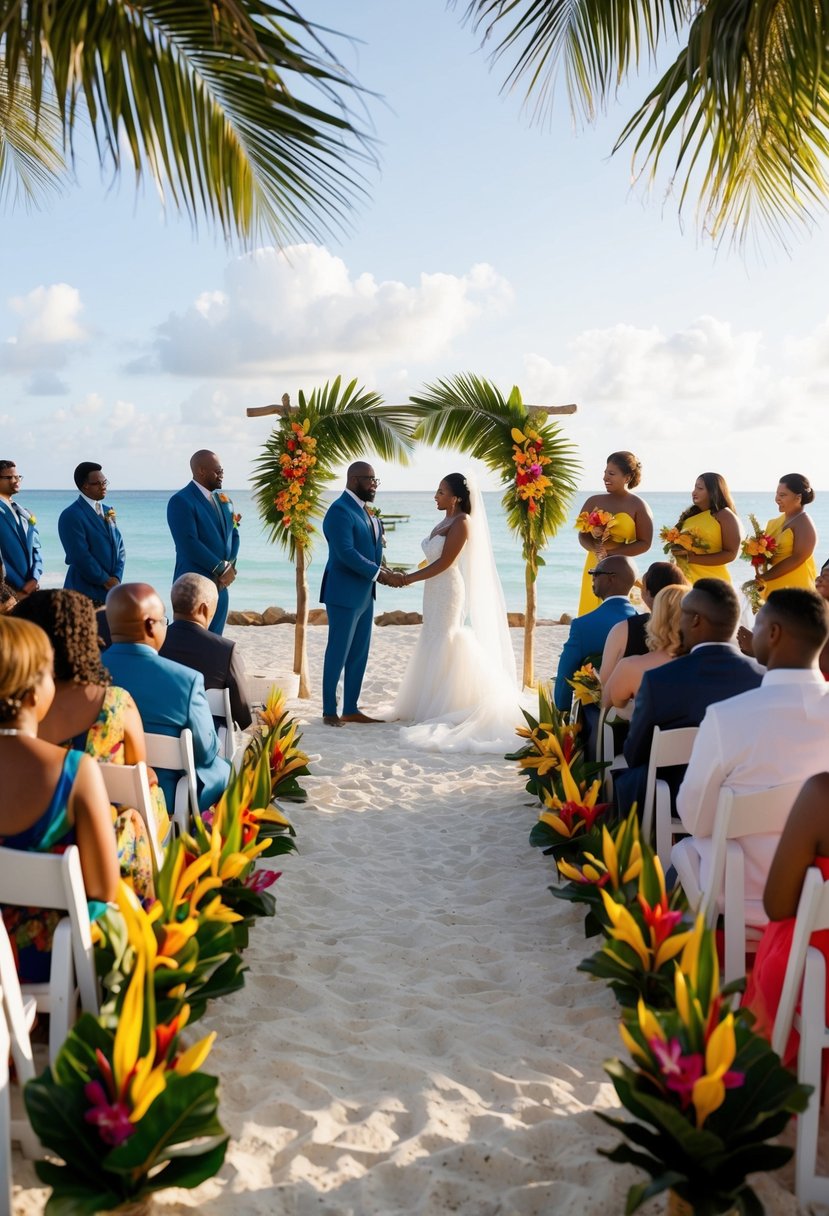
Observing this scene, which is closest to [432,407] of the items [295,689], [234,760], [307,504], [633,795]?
[307,504]

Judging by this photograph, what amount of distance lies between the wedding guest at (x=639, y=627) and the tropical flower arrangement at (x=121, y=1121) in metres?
3.27

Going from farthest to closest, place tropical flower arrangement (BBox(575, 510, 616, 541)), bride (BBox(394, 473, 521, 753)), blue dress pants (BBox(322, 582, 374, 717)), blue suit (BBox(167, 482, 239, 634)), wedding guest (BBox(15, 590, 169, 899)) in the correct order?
bride (BBox(394, 473, 521, 753))
blue dress pants (BBox(322, 582, 374, 717))
blue suit (BBox(167, 482, 239, 634))
tropical flower arrangement (BBox(575, 510, 616, 541))
wedding guest (BBox(15, 590, 169, 899))

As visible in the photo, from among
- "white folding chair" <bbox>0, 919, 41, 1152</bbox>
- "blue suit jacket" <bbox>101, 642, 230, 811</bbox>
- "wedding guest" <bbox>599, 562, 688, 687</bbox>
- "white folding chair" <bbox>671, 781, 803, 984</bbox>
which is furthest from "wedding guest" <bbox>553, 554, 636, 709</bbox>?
"white folding chair" <bbox>0, 919, 41, 1152</bbox>

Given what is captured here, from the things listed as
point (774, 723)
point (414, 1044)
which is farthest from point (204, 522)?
point (774, 723)

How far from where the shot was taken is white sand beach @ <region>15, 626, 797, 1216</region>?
2.65m

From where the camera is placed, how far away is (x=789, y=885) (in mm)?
2721

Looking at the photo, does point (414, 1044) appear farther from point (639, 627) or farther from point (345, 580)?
point (345, 580)

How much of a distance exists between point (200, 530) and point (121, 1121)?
22.1ft

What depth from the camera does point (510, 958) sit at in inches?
166

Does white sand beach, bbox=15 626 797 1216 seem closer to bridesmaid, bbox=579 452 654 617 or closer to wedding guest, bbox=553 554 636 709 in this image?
wedding guest, bbox=553 554 636 709

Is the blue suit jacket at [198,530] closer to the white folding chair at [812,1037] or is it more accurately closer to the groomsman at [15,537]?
the groomsman at [15,537]

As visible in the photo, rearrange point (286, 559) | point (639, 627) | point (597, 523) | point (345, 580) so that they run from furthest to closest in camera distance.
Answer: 1. point (286, 559)
2. point (345, 580)
3. point (597, 523)
4. point (639, 627)

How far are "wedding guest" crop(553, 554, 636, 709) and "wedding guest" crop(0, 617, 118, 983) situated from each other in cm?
354

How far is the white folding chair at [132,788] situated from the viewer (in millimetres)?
3436
